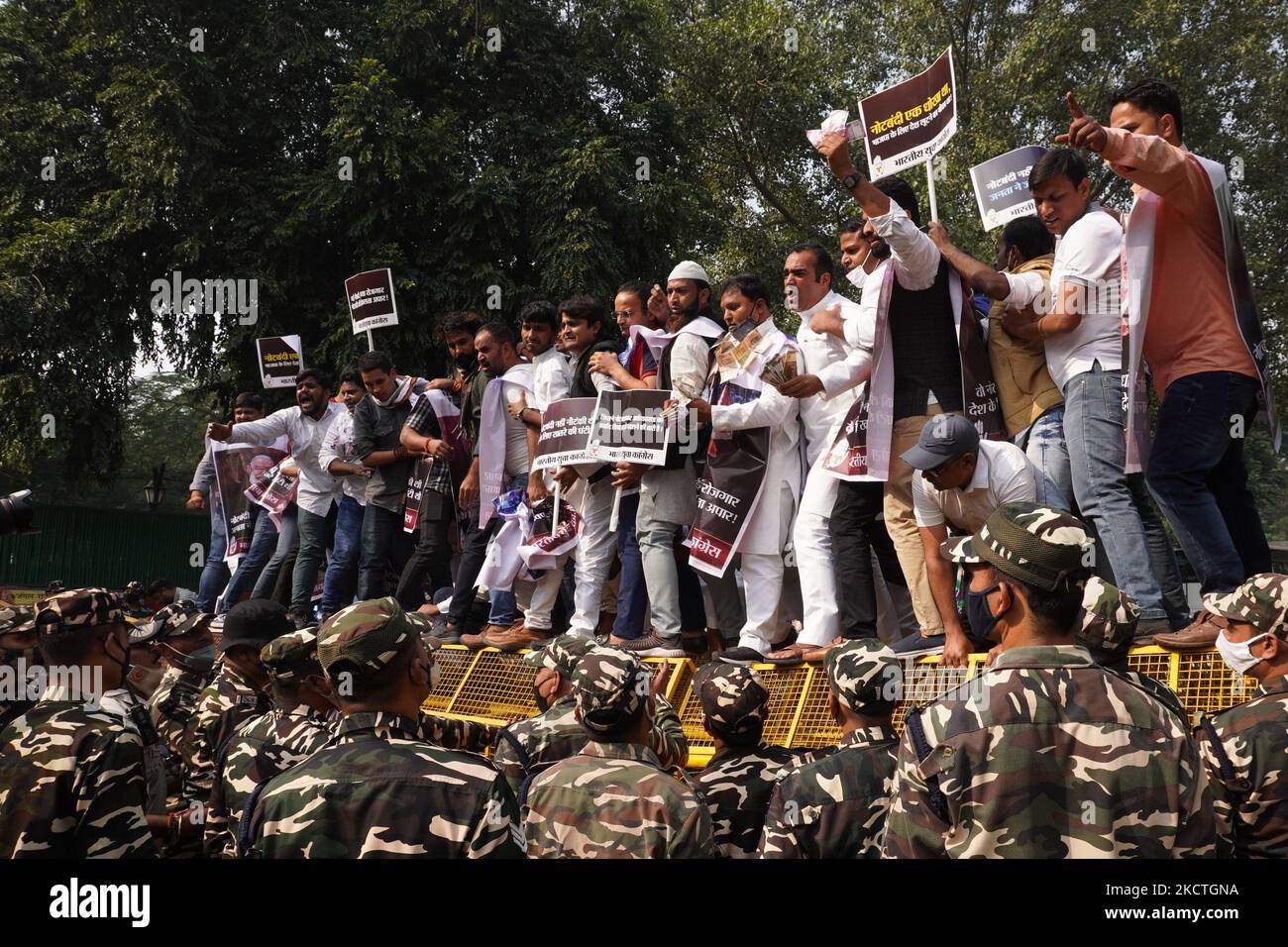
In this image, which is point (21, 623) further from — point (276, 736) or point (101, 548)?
point (101, 548)

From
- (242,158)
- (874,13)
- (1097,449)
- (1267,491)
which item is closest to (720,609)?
(1097,449)

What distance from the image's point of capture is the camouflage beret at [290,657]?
188 inches

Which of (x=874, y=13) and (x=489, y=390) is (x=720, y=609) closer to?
(x=489, y=390)

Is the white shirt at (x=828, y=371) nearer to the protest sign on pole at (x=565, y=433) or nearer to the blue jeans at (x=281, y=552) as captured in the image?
the protest sign on pole at (x=565, y=433)

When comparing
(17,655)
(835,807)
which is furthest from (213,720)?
(835,807)

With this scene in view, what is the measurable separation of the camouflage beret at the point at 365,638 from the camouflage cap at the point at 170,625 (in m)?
4.65

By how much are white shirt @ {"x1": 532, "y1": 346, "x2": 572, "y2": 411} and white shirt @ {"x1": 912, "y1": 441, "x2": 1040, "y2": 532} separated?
3.14m

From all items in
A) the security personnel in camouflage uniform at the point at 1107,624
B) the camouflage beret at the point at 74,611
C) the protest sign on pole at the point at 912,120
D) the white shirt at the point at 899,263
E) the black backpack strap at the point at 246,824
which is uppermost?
the protest sign on pole at the point at 912,120

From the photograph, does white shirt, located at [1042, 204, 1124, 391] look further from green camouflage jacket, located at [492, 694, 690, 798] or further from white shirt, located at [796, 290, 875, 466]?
green camouflage jacket, located at [492, 694, 690, 798]

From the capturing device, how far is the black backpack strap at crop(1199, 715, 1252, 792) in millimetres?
3693

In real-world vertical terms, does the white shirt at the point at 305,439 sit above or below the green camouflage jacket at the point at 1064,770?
above

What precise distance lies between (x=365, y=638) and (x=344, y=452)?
6.53 meters

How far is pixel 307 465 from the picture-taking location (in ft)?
33.2

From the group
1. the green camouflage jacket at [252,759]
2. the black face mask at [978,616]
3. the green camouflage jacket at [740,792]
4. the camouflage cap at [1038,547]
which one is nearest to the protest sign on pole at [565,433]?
the black face mask at [978,616]
